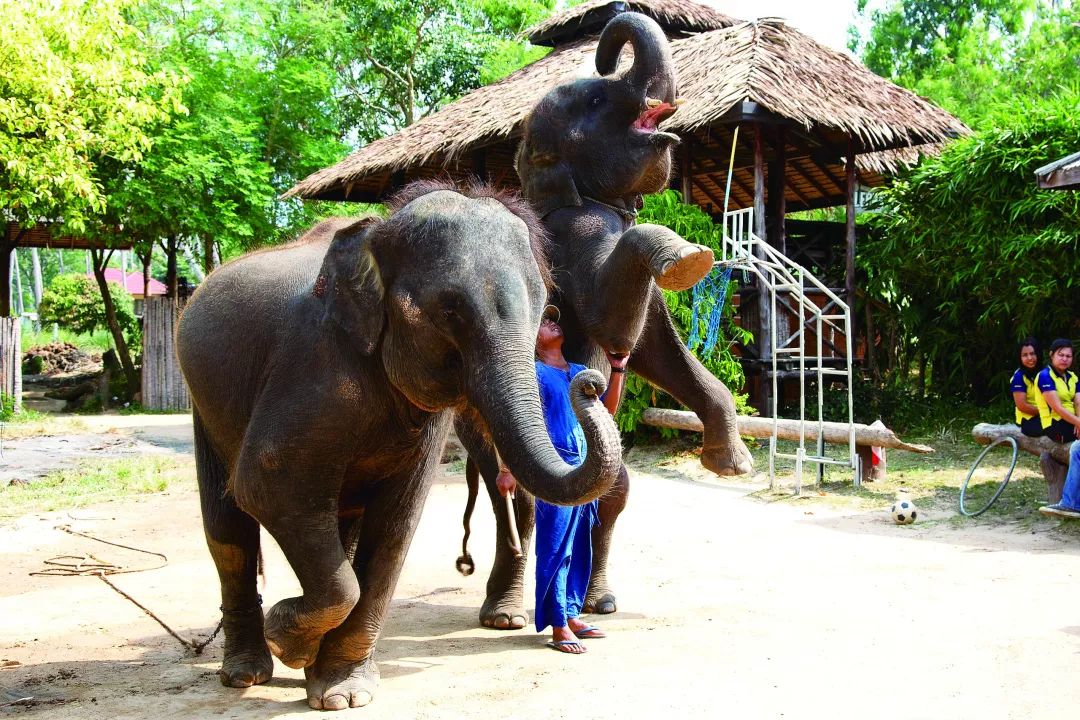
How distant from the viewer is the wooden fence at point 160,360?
20.2 m

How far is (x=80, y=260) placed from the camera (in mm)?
66312

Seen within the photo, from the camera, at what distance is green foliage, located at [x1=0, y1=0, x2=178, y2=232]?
11023 millimetres

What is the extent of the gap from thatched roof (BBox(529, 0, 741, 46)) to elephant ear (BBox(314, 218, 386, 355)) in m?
13.2

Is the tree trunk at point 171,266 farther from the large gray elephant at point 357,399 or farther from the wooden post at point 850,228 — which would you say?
the large gray elephant at point 357,399

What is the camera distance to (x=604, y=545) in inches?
217

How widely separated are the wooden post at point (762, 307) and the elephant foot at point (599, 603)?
735 centimetres

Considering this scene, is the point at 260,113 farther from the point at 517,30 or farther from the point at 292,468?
the point at 292,468

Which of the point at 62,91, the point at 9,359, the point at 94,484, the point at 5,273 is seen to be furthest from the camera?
the point at 5,273

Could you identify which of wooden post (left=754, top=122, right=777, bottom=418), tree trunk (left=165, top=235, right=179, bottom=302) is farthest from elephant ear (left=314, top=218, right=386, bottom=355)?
tree trunk (left=165, top=235, right=179, bottom=302)

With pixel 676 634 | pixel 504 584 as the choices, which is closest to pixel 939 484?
pixel 676 634

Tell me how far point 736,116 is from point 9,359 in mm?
13026

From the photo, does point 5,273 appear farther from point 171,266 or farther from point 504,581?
point 504,581

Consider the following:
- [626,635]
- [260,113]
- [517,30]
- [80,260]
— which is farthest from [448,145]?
[80,260]

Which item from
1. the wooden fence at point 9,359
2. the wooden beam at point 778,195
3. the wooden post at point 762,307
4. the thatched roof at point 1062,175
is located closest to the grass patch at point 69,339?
the wooden fence at point 9,359
